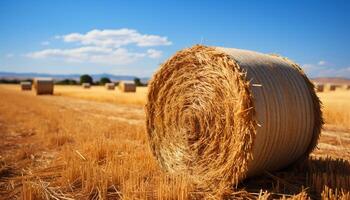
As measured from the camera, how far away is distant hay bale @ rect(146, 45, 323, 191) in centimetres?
488

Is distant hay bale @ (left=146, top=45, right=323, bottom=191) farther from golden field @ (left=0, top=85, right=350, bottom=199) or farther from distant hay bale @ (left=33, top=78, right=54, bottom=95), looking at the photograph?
distant hay bale @ (left=33, top=78, right=54, bottom=95)

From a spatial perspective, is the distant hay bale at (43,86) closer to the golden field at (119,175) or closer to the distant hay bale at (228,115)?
the golden field at (119,175)

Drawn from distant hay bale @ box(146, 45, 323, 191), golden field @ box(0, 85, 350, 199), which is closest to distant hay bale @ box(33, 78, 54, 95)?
golden field @ box(0, 85, 350, 199)

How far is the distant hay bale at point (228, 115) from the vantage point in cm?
488

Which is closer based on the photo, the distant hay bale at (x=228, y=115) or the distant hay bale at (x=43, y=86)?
the distant hay bale at (x=228, y=115)

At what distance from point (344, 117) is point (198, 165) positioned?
8.65m

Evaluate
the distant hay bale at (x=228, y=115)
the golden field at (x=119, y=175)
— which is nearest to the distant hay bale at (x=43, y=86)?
the golden field at (x=119, y=175)

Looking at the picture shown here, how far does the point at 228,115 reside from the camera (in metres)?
5.16

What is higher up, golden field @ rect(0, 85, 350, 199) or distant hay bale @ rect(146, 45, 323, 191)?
distant hay bale @ rect(146, 45, 323, 191)

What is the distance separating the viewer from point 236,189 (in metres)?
5.07

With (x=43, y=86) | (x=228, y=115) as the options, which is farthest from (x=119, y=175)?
(x=43, y=86)

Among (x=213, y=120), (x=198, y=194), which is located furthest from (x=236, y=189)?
(x=213, y=120)

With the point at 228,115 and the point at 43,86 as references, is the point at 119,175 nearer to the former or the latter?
the point at 228,115

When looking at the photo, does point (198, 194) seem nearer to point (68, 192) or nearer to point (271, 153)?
point (271, 153)
